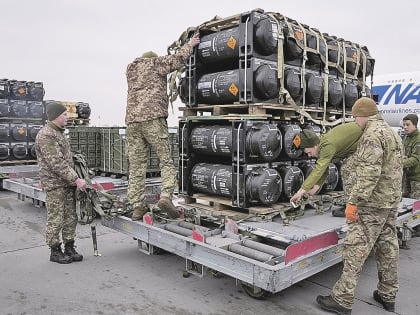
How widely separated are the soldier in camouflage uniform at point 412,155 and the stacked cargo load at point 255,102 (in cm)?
158

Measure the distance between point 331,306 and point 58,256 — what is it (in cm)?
328

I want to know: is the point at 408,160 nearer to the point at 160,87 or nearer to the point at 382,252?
the point at 382,252

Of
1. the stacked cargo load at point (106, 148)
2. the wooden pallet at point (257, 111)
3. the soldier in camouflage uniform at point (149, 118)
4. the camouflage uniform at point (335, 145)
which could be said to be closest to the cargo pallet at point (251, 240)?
the soldier in camouflage uniform at point (149, 118)

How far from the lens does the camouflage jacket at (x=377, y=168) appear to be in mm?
3492

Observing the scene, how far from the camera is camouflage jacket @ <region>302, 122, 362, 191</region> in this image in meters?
3.98

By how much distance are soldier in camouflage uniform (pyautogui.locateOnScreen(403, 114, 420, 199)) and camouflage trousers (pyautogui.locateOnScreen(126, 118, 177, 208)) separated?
4131 mm

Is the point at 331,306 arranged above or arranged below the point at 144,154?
below

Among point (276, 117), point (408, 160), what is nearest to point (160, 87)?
point (276, 117)

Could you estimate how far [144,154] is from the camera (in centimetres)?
529

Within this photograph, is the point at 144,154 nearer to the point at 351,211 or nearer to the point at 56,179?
the point at 56,179

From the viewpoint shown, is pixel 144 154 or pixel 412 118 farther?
pixel 412 118

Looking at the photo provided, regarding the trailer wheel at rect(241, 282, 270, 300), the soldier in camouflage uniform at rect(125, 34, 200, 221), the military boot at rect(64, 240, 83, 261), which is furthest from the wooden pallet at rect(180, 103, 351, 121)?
the military boot at rect(64, 240, 83, 261)

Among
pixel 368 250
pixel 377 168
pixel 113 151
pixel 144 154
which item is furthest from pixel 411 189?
pixel 113 151

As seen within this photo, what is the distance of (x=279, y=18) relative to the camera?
5.04 meters
